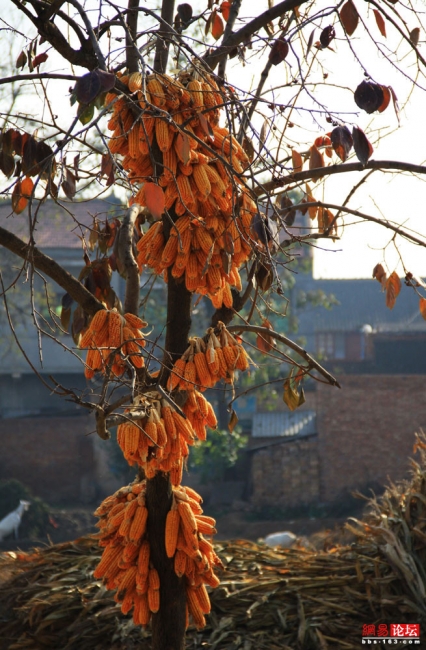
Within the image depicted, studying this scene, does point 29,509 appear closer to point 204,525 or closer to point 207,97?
point 204,525

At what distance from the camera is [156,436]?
236 cm

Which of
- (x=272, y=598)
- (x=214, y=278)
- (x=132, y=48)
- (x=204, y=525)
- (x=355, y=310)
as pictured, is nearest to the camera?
(x=214, y=278)

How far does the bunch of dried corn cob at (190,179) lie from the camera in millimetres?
2289

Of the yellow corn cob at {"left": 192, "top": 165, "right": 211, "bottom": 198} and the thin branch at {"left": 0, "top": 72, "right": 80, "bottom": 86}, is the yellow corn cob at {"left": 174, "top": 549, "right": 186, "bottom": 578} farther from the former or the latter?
the thin branch at {"left": 0, "top": 72, "right": 80, "bottom": 86}

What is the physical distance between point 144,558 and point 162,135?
63.9 inches

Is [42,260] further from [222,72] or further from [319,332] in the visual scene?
[319,332]

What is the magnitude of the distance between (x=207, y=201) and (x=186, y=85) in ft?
1.47

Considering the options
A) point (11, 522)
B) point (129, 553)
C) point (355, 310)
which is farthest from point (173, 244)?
point (355, 310)

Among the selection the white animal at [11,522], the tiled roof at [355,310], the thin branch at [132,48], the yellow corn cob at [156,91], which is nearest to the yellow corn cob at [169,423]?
the yellow corn cob at [156,91]

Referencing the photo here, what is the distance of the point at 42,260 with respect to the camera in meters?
2.66

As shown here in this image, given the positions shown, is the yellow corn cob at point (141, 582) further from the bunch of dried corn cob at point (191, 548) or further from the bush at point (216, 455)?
the bush at point (216, 455)

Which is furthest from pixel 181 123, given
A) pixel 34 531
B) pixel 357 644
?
pixel 34 531

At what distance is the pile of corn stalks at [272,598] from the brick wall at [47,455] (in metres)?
14.1

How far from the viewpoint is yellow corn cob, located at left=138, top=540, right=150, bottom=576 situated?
106 inches
